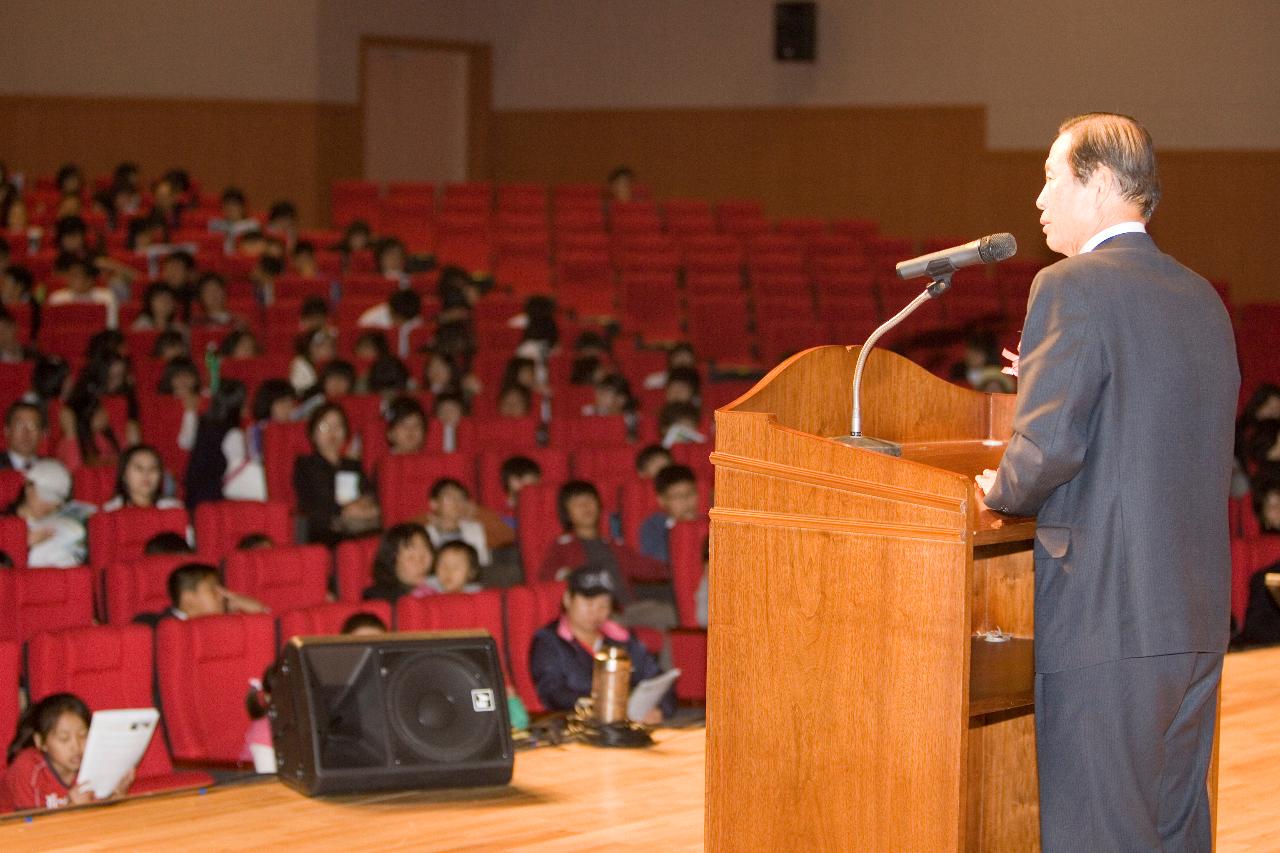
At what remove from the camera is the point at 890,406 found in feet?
5.46

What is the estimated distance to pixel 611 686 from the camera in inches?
103

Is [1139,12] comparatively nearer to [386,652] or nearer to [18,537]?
[18,537]

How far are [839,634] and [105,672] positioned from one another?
181 centimetres

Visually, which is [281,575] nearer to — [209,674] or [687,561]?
[209,674]

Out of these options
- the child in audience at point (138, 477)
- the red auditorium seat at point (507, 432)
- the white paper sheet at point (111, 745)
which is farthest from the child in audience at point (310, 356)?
the white paper sheet at point (111, 745)

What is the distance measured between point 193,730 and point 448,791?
87cm

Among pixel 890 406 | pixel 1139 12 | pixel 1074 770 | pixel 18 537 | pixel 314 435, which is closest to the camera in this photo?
pixel 1074 770

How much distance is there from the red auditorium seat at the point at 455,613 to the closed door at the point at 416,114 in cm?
726

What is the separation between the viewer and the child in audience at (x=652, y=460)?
4.56 m

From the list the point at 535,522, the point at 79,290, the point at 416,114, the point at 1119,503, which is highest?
the point at 416,114

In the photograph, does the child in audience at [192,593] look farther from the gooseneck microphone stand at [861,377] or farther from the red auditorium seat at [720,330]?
the red auditorium seat at [720,330]

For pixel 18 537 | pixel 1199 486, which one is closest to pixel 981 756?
pixel 1199 486

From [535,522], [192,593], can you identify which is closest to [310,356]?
[535,522]

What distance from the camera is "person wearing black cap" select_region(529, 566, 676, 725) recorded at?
3.08 m
